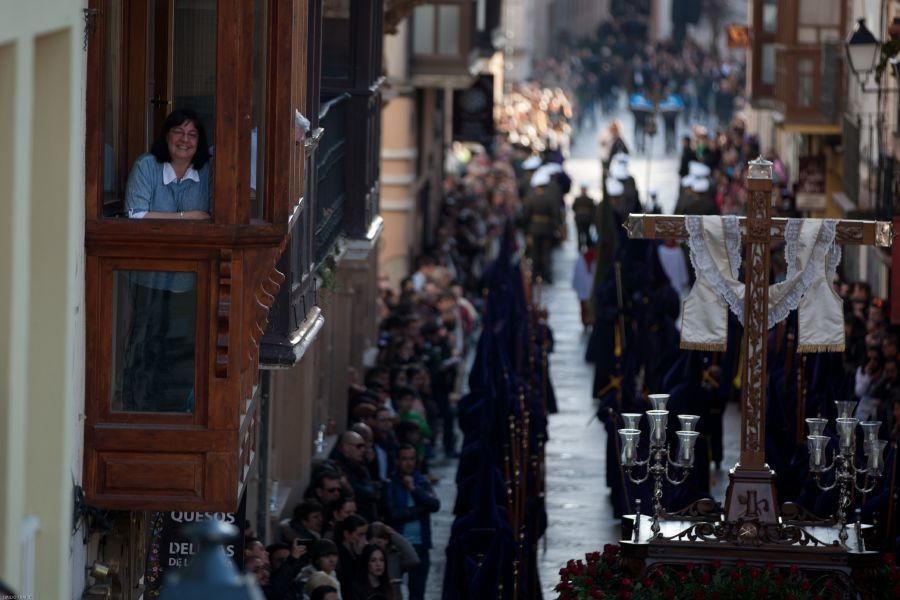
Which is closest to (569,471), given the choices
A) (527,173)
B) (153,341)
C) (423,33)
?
(423,33)

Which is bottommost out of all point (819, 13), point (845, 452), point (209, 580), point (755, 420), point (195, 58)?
point (845, 452)

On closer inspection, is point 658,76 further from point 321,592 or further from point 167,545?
point 167,545

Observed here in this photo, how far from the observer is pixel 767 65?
4094 centimetres

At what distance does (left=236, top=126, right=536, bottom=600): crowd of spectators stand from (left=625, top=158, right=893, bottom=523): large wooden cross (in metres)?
2.46

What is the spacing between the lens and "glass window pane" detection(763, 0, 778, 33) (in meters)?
41.0

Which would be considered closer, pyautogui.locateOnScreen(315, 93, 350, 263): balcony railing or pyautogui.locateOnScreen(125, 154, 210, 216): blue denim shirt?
pyautogui.locateOnScreen(125, 154, 210, 216): blue denim shirt

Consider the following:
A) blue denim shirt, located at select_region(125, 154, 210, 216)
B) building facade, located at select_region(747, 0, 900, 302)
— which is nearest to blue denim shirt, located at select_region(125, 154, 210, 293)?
blue denim shirt, located at select_region(125, 154, 210, 216)

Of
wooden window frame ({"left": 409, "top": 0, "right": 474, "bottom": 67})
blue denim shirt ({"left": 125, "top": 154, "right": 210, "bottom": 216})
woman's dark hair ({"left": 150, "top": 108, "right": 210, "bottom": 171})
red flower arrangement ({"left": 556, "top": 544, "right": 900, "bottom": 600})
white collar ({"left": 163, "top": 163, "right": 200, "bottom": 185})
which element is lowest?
red flower arrangement ({"left": 556, "top": 544, "right": 900, "bottom": 600})

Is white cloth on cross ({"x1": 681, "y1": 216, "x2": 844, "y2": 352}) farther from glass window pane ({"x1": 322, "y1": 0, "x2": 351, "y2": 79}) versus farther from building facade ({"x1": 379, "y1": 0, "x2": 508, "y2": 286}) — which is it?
building facade ({"x1": 379, "y1": 0, "x2": 508, "y2": 286})

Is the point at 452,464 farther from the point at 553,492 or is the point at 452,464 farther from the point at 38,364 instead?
the point at 38,364

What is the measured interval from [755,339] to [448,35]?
20.1 m

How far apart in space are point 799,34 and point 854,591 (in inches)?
896

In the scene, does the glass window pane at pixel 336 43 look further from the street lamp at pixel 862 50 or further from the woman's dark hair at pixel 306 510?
the woman's dark hair at pixel 306 510

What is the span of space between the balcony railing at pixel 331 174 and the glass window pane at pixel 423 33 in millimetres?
13677
